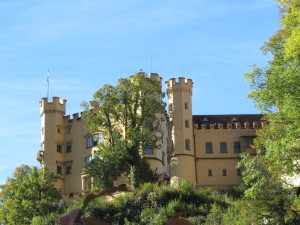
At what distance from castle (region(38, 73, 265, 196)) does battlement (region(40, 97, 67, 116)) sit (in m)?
0.11

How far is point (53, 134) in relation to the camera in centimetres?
6234

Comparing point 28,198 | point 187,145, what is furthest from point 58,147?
point 28,198

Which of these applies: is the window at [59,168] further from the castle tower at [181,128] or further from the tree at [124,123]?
the castle tower at [181,128]

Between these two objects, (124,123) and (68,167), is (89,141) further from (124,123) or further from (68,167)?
(124,123)

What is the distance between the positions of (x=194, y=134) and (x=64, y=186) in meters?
14.4

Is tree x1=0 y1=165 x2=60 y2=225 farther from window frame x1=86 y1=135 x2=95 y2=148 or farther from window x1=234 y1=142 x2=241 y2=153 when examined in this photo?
window x1=234 y1=142 x2=241 y2=153

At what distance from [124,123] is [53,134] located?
11.4 metres

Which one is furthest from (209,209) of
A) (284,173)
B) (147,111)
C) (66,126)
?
(66,126)

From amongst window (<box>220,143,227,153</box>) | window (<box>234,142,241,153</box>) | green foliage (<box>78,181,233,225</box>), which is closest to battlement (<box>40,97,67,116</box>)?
window (<box>220,143,227,153</box>)

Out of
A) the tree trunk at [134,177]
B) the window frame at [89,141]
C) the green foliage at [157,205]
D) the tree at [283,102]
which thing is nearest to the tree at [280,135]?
the tree at [283,102]

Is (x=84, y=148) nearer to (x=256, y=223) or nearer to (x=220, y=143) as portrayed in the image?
(x=220, y=143)

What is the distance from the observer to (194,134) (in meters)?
61.2

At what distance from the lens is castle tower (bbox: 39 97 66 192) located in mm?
61438

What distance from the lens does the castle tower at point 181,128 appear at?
58469 mm
